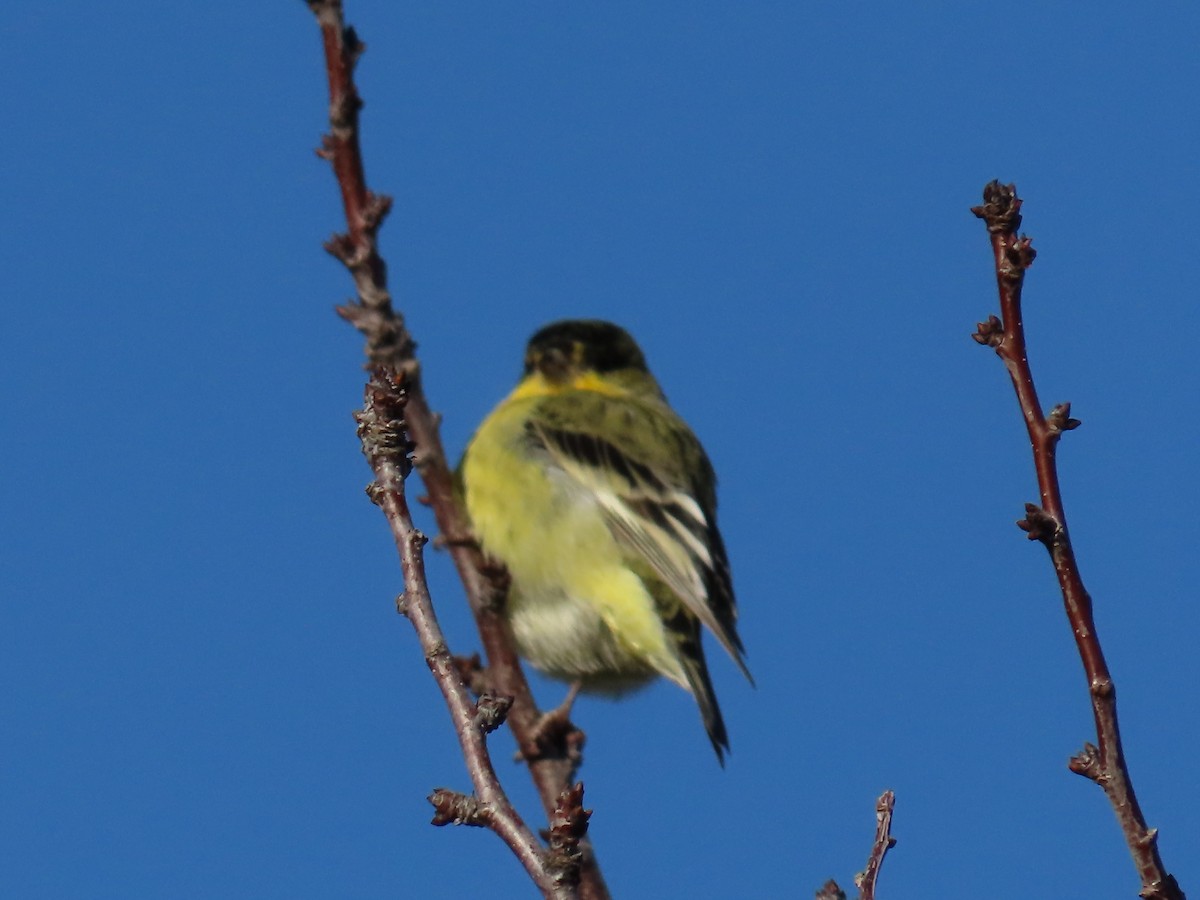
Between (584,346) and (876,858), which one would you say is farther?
(584,346)

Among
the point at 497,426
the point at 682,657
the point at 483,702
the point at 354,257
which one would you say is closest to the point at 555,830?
the point at 483,702

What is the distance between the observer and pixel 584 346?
7.65 meters

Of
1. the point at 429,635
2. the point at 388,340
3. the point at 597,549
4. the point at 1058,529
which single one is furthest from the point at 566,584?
the point at 1058,529

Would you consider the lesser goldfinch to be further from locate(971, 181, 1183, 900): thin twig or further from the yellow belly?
locate(971, 181, 1183, 900): thin twig

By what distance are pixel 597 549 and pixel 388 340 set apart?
9.00 feet

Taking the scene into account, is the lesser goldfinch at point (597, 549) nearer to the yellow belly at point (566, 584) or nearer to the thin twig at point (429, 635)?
the yellow belly at point (566, 584)

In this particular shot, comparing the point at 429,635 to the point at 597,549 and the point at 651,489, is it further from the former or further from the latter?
the point at 651,489

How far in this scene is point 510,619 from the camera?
6.29 meters

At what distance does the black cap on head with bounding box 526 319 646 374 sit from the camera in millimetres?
7449

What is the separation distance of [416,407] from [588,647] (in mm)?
2525

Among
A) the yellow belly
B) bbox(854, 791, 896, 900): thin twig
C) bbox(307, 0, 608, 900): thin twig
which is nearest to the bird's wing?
the yellow belly

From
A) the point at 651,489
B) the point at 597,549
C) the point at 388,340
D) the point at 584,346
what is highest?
the point at 584,346

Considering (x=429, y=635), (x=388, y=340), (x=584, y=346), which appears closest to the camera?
(x=429, y=635)

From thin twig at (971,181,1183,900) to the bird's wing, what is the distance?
10.1 feet
